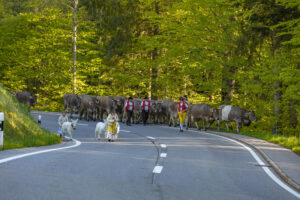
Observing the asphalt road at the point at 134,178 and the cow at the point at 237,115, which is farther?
the cow at the point at 237,115

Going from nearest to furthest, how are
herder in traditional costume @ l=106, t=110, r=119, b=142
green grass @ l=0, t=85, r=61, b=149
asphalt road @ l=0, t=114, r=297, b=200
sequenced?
1. asphalt road @ l=0, t=114, r=297, b=200
2. green grass @ l=0, t=85, r=61, b=149
3. herder in traditional costume @ l=106, t=110, r=119, b=142

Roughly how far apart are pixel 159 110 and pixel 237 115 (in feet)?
22.5

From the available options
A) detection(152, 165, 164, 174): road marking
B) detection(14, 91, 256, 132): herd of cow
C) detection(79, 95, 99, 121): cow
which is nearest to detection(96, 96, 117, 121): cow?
detection(14, 91, 256, 132): herd of cow

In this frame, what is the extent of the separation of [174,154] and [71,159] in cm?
378

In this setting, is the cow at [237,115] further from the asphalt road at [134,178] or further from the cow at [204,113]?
the asphalt road at [134,178]

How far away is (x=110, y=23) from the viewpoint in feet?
144

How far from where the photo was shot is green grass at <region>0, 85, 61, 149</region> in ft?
51.7

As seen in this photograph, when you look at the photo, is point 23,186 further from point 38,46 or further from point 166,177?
point 38,46

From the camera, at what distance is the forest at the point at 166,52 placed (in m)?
26.3

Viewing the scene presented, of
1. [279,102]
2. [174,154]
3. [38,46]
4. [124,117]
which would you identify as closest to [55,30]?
[38,46]

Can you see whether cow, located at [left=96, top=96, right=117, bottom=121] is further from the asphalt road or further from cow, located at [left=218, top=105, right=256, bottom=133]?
the asphalt road

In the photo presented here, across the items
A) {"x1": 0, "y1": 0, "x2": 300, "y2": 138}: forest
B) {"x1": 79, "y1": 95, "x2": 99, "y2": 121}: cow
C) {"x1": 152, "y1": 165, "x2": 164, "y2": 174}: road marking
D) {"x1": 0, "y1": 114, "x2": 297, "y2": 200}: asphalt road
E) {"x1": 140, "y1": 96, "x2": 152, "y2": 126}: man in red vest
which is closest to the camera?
{"x1": 0, "y1": 114, "x2": 297, "y2": 200}: asphalt road

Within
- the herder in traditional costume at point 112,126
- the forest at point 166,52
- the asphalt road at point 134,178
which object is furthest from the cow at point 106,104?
the asphalt road at point 134,178

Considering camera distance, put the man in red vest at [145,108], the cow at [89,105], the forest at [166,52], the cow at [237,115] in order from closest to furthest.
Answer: the forest at [166,52] → the cow at [237,115] → the man in red vest at [145,108] → the cow at [89,105]
